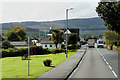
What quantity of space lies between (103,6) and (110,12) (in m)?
2.02

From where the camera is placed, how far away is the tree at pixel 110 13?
33309mm

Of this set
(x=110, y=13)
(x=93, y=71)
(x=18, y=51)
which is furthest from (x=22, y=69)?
(x=18, y=51)

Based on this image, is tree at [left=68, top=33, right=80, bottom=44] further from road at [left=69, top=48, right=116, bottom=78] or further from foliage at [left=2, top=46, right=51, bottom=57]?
road at [left=69, top=48, right=116, bottom=78]

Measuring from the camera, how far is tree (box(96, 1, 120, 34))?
3331 cm

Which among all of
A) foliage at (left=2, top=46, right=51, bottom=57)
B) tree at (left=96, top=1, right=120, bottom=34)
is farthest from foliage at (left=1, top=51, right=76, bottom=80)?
foliage at (left=2, top=46, right=51, bottom=57)

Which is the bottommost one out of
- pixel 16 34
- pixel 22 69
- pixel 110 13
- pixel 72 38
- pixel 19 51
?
pixel 22 69

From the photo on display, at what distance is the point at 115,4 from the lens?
32469mm

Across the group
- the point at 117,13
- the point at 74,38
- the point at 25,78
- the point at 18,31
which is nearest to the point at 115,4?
the point at 117,13

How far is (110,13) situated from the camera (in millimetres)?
34406

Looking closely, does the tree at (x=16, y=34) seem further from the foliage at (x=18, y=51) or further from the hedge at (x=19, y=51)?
the foliage at (x=18, y=51)

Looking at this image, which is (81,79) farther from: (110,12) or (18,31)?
(18,31)

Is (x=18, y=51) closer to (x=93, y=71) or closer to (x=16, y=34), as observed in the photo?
(x=93, y=71)

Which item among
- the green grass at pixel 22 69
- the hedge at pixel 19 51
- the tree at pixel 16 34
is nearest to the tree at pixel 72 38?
the hedge at pixel 19 51

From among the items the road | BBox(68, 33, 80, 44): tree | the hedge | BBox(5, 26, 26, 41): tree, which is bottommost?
the road
